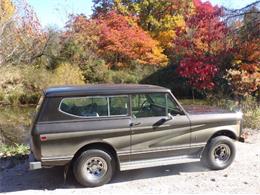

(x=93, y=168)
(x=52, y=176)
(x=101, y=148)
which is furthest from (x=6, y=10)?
(x=93, y=168)

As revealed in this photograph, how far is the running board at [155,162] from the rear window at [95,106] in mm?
899

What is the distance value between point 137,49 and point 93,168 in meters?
22.4

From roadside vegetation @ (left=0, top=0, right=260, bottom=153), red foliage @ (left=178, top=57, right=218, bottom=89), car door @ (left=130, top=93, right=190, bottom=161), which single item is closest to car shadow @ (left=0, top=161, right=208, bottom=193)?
car door @ (left=130, top=93, right=190, bottom=161)

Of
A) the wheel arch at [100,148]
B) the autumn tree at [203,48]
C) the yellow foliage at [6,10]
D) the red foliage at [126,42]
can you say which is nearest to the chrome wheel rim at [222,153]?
the wheel arch at [100,148]

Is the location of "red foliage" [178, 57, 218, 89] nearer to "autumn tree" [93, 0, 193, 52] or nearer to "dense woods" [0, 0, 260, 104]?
"dense woods" [0, 0, 260, 104]

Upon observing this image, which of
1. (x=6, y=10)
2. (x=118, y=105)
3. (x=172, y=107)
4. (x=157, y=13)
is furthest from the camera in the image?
(x=157, y=13)

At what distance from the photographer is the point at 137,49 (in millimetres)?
28125

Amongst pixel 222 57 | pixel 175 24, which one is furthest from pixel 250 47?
pixel 175 24

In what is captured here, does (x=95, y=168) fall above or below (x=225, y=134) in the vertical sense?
below

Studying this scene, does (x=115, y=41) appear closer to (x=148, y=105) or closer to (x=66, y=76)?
(x=66, y=76)

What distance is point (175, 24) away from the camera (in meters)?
31.6

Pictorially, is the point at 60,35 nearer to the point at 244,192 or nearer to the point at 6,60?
the point at 6,60

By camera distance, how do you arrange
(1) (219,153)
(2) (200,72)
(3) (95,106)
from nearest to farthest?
(3) (95,106) < (1) (219,153) < (2) (200,72)

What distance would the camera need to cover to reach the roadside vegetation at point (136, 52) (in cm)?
1623
